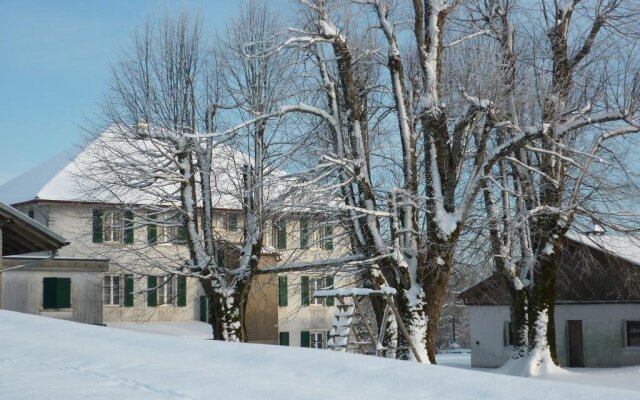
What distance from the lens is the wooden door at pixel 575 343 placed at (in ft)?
118

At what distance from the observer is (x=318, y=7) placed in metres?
24.2

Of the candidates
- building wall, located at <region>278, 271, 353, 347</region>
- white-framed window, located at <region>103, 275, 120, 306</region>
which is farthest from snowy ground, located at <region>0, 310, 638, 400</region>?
building wall, located at <region>278, 271, 353, 347</region>

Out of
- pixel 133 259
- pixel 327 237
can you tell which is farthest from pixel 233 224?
pixel 133 259

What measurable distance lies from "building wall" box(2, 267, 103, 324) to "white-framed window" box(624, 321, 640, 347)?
21.2m

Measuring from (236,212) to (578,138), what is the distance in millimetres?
12996

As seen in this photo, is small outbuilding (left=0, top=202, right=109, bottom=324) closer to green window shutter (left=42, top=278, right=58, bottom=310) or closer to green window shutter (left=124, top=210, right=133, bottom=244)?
green window shutter (left=42, top=278, right=58, bottom=310)

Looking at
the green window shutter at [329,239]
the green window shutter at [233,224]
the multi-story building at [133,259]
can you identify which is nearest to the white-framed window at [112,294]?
the multi-story building at [133,259]

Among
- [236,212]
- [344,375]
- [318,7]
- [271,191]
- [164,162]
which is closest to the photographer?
[344,375]

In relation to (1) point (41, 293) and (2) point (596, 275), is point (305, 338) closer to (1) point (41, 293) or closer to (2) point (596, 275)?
(1) point (41, 293)

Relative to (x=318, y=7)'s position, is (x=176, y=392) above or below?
below

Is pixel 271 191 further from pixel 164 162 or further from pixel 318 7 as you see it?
pixel 318 7

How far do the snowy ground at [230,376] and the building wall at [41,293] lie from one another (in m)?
26.3

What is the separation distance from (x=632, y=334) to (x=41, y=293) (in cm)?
2393

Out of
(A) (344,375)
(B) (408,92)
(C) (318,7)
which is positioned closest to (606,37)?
(B) (408,92)
